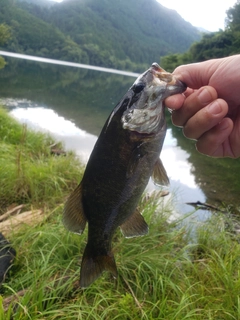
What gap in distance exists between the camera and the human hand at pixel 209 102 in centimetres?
217

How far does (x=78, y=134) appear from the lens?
48.4 feet

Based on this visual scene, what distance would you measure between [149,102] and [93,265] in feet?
3.99

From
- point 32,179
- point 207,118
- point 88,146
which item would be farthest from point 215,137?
point 88,146

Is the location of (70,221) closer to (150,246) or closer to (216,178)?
(150,246)

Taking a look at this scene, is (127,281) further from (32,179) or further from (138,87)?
(32,179)

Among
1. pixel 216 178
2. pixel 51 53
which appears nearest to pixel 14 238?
pixel 216 178

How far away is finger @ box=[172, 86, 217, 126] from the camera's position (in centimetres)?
217

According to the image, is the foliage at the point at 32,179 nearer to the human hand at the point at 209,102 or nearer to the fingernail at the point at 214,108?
the human hand at the point at 209,102

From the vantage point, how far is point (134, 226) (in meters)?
2.24

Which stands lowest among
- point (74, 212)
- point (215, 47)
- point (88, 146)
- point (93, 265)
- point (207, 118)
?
point (88, 146)

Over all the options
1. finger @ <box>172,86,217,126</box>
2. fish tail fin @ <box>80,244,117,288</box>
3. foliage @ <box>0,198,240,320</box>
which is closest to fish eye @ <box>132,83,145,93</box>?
finger @ <box>172,86,217,126</box>

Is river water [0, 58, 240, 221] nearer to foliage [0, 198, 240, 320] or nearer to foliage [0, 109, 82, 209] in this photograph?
foliage [0, 109, 82, 209]

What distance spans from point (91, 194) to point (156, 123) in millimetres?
629

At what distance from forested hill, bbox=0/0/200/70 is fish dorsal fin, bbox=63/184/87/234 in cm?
10377
